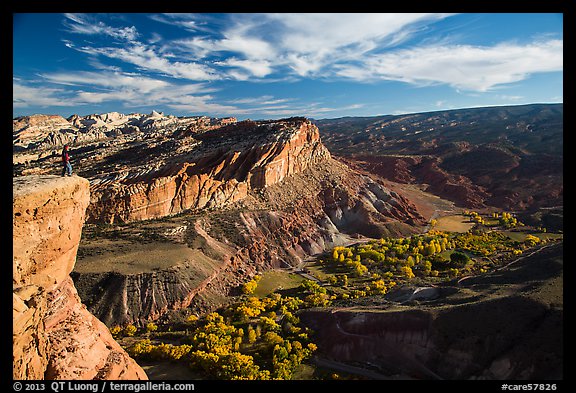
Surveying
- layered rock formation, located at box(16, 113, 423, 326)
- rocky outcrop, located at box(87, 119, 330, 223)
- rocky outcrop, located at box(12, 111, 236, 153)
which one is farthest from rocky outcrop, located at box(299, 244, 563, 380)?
rocky outcrop, located at box(12, 111, 236, 153)

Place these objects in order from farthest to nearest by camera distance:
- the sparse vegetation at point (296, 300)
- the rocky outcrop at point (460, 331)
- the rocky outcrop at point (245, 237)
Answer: the rocky outcrop at point (245, 237) < the sparse vegetation at point (296, 300) < the rocky outcrop at point (460, 331)

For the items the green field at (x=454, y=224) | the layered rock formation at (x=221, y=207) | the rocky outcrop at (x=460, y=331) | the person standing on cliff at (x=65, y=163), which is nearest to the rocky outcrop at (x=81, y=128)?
the layered rock formation at (x=221, y=207)

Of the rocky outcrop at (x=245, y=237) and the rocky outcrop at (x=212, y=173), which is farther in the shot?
the rocky outcrop at (x=212, y=173)

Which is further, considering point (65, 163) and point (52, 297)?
point (65, 163)

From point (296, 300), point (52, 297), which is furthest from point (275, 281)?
point (52, 297)

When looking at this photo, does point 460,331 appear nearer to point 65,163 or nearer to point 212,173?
point 65,163

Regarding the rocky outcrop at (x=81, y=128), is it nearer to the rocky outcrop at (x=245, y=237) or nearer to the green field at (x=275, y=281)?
the rocky outcrop at (x=245, y=237)
